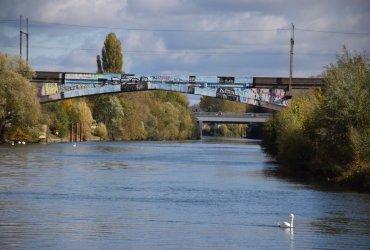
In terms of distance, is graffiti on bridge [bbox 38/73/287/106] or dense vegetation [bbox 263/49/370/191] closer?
dense vegetation [bbox 263/49/370/191]

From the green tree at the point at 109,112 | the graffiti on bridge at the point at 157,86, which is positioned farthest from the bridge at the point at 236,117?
the graffiti on bridge at the point at 157,86

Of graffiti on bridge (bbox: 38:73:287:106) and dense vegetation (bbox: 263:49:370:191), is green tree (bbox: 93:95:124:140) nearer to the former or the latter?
graffiti on bridge (bbox: 38:73:287:106)

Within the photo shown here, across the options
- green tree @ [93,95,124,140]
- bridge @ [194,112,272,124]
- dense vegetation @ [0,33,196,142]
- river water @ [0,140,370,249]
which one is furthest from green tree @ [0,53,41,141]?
bridge @ [194,112,272,124]

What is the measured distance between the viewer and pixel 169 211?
3462cm

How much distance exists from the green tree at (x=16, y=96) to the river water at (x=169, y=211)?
34580 mm

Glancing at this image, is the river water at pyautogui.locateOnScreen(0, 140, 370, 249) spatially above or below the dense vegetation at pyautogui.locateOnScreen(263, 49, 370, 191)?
below

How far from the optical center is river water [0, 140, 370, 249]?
89.3ft

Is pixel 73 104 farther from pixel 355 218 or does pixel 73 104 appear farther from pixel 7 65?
pixel 355 218

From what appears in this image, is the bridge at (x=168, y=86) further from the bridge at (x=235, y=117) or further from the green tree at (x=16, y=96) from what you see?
the bridge at (x=235, y=117)

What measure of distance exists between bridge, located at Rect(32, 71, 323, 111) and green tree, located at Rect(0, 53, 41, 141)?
10044 millimetres

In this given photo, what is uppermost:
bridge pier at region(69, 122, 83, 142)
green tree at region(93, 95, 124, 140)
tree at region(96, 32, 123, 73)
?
tree at region(96, 32, 123, 73)

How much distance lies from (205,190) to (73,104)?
7920 cm

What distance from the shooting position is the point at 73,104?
122 meters

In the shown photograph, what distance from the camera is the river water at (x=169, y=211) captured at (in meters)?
27.2
